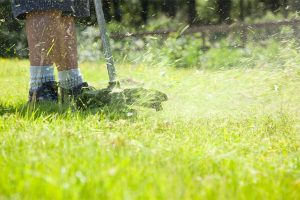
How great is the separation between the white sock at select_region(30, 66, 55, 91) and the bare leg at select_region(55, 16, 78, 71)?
0.48ft

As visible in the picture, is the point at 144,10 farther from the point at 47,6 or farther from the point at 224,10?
the point at 47,6

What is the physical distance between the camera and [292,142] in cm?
227

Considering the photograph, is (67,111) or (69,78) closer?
(67,111)

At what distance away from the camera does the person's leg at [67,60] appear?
3573mm

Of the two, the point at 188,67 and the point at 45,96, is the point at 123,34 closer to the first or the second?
the point at 188,67

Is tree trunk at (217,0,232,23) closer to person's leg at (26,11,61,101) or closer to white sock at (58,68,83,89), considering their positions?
white sock at (58,68,83,89)

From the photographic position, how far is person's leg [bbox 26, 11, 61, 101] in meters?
3.42

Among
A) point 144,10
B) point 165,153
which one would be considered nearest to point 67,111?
point 165,153

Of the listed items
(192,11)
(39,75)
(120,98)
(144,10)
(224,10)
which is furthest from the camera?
(144,10)

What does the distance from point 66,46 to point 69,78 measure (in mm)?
254

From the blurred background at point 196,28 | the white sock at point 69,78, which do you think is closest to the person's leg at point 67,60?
the white sock at point 69,78

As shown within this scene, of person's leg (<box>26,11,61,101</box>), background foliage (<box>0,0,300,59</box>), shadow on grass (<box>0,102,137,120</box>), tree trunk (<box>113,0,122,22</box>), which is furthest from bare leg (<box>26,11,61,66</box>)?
tree trunk (<box>113,0,122,22</box>)

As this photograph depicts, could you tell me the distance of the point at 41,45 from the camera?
341 cm

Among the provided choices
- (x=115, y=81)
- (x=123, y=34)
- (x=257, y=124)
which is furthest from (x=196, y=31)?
(x=257, y=124)
